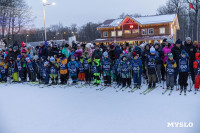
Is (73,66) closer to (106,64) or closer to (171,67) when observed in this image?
(106,64)

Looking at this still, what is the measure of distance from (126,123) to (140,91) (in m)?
3.27

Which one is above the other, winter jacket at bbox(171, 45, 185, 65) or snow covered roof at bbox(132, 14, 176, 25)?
snow covered roof at bbox(132, 14, 176, 25)

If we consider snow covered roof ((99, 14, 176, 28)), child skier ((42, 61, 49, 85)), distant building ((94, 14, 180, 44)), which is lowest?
child skier ((42, 61, 49, 85))

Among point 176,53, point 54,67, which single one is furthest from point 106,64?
point 176,53

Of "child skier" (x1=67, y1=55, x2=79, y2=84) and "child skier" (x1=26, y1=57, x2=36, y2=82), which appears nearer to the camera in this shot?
"child skier" (x1=67, y1=55, x2=79, y2=84)

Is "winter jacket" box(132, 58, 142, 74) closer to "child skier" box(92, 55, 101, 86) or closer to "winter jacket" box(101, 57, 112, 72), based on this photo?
"winter jacket" box(101, 57, 112, 72)

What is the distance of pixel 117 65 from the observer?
8.63m

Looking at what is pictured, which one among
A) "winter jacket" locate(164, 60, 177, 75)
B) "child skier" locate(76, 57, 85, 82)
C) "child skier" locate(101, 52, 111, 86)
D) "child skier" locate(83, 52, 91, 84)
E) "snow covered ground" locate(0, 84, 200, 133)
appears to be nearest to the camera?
"snow covered ground" locate(0, 84, 200, 133)

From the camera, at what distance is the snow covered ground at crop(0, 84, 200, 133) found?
14.2 ft

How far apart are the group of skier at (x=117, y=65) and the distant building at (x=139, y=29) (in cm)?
2509

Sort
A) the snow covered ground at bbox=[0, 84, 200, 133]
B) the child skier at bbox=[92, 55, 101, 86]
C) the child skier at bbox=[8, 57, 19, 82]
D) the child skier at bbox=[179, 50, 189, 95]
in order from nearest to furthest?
1. the snow covered ground at bbox=[0, 84, 200, 133]
2. the child skier at bbox=[179, 50, 189, 95]
3. the child skier at bbox=[92, 55, 101, 86]
4. the child skier at bbox=[8, 57, 19, 82]

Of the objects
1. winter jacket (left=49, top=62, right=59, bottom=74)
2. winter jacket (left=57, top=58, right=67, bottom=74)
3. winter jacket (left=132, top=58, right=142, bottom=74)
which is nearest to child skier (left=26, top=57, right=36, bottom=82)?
winter jacket (left=49, top=62, right=59, bottom=74)

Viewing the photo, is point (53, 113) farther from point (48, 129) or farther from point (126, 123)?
point (126, 123)

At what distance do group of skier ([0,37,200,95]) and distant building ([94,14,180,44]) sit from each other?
82.3ft
